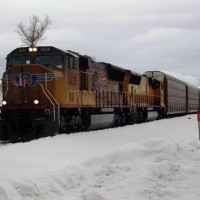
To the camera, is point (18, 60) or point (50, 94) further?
point (18, 60)

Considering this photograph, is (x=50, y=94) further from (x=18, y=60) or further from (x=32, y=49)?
(x=18, y=60)

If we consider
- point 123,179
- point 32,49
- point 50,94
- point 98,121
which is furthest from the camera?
point 98,121

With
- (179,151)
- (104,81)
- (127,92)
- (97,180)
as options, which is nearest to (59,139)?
(179,151)

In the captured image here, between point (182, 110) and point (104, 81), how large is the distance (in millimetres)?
24655

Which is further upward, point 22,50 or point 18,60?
point 22,50

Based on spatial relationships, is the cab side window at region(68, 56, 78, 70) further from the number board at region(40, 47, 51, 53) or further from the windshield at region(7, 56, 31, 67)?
the windshield at region(7, 56, 31, 67)

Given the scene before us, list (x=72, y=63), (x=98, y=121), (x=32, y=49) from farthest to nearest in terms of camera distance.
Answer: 1. (x=98, y=121)
2. (x=72, y=63)
3. (x=32, y=49)

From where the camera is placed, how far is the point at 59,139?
43.7 ft

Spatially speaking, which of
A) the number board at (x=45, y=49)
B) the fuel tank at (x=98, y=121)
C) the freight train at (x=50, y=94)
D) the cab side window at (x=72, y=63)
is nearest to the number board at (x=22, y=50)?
the freight train at (x=50, y=94)

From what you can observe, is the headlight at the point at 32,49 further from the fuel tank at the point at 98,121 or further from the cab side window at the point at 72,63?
the fuel tank at the point at 98,121

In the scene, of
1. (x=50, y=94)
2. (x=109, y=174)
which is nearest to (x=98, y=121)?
(x=50, y=94)

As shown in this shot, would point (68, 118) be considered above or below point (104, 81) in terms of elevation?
below

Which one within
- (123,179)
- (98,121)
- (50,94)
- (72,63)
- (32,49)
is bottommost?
(123,179)

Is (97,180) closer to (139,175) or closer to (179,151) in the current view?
(139,175)
